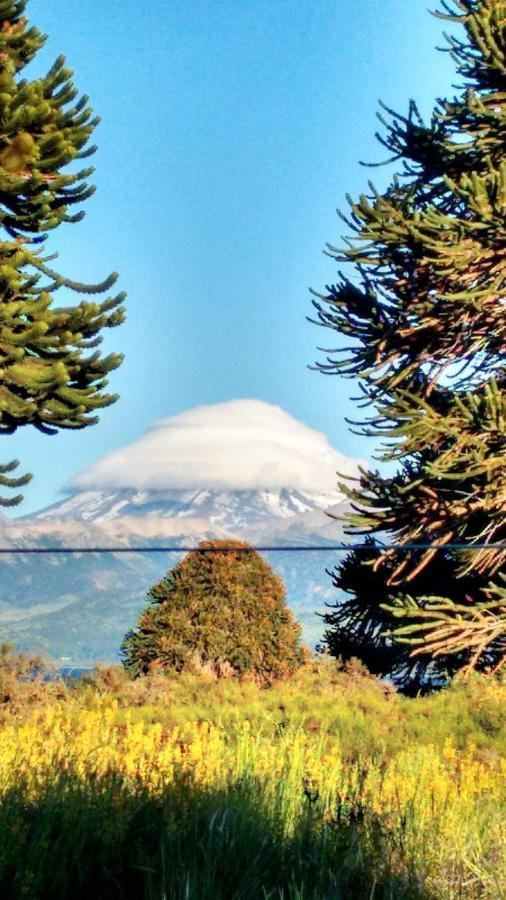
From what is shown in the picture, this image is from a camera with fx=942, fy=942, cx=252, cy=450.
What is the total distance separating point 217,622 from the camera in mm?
14984

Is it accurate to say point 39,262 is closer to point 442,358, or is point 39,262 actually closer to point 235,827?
point 442,358

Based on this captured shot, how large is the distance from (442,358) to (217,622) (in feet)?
17.8

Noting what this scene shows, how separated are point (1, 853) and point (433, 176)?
14013 millimetres

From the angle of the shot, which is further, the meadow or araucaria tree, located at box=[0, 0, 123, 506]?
araucaria tree, located at box=[0, 0, 123, 506]

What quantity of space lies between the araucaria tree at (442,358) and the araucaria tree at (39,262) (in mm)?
3717

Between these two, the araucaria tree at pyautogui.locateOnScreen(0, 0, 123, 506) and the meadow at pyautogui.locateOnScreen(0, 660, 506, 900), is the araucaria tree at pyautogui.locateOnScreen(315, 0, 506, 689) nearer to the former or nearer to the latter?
the araucaria tree at pyautogui.locateOnScreen(0, 0, 123, 506)

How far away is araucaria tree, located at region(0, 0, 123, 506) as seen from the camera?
531 inches

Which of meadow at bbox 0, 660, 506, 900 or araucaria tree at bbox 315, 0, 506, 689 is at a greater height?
araucaria tree at bbox 315, 0, 506, 689

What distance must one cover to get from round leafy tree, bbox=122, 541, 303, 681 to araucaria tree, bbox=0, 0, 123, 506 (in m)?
3.03

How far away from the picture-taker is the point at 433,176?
15406 millimetres

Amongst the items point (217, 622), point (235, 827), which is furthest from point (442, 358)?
point (235, 827)

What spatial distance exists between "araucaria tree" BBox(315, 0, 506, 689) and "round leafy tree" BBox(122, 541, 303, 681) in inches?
64.2

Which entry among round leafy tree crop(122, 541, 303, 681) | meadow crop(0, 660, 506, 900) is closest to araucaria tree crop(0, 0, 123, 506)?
round leafy tree crop(122, 541, 303, 681)

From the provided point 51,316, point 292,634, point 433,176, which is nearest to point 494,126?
point 433,176
